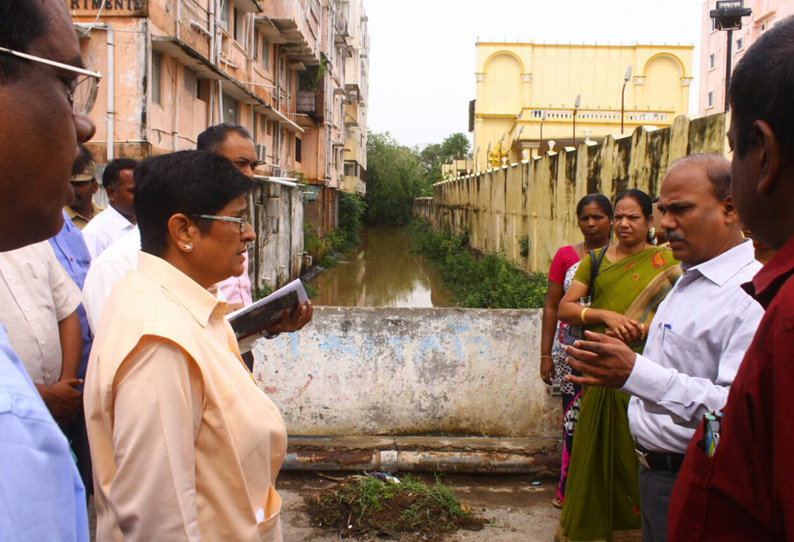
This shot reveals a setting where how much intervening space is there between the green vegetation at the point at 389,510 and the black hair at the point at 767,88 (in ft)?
9.96

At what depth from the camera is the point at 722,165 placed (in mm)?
2459

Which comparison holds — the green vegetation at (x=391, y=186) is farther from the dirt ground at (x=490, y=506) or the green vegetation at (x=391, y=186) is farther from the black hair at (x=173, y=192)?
the black hair at (x=173, y=192)

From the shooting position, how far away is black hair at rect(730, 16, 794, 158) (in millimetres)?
1079

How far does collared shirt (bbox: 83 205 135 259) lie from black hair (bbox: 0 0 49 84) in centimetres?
280

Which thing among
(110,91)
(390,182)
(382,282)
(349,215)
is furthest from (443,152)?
(110,91)

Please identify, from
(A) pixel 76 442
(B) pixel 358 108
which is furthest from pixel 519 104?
(A) pixel 76 442

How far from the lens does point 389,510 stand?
3.82 metres

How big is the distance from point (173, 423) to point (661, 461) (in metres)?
1.66

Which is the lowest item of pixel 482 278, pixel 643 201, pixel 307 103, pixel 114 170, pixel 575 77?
pixel 482 278

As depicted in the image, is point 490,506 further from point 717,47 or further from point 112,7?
point 717,47

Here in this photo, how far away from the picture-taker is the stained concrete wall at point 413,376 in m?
4.86

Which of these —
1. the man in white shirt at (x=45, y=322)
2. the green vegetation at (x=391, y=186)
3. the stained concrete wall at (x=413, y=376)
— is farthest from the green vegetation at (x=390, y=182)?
the man in white shirt at (x=45, y=322)

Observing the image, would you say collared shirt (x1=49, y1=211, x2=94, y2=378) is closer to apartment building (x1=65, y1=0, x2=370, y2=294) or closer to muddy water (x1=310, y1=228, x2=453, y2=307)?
apartment building (x1=65, y1=0, x2=370, y2=294)

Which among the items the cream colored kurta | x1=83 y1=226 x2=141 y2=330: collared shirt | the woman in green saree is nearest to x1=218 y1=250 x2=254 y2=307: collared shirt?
x1=83 y1=226 x2=141 y2=330: collared shirt
